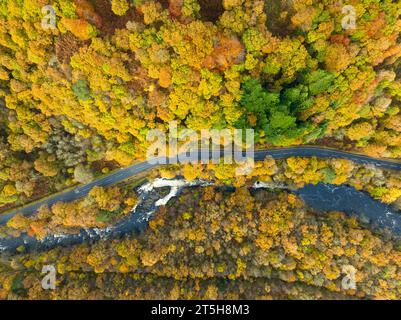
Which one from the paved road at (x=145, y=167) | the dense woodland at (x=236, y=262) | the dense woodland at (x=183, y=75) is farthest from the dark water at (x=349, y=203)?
the dense woodland at (x=183, y=75)

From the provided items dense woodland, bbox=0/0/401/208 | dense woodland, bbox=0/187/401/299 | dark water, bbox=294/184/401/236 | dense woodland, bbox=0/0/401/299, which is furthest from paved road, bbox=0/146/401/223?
dense woodland, bbox=0/187/401/299

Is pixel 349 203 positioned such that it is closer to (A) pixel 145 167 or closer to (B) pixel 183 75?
(A) pixel 145 167

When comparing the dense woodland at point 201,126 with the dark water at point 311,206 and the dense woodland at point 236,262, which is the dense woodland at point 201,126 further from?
the dark water at point 311,206

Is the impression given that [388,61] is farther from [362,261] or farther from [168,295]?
[168,295]

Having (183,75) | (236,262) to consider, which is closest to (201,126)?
(183,75)

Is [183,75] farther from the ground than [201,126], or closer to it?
farther from the ground

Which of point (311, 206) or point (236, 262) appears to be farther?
point (311, 206)

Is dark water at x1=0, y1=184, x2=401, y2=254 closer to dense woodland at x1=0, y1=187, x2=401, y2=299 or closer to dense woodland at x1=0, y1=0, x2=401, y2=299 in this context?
dense woodland at x1=0, y1=0, x2=401, y2=299
